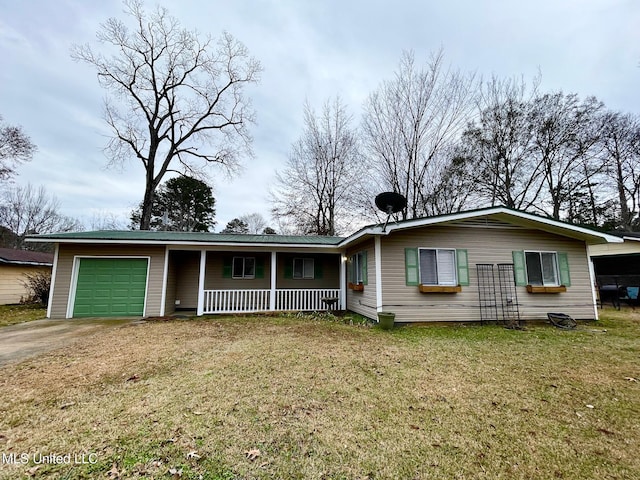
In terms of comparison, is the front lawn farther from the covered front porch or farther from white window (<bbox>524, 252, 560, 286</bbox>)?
white window (<bbox>524, 252, 560, 286</bbox>)

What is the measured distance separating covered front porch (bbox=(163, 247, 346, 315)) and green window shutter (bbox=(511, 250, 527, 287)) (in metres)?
5.45

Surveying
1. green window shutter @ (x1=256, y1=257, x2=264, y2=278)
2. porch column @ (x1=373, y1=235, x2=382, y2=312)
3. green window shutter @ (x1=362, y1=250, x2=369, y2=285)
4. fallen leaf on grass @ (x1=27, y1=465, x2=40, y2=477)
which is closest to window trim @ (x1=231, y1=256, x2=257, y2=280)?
green window shutter @ (x1=256, y1=257, x2=264, y2=278)

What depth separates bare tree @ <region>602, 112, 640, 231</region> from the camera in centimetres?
1512

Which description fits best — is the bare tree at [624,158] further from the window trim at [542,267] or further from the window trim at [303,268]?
the window trim at [303,268]

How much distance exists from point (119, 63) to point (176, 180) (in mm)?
8510

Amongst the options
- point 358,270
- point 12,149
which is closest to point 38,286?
point 12,149

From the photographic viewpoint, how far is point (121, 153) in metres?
16.4

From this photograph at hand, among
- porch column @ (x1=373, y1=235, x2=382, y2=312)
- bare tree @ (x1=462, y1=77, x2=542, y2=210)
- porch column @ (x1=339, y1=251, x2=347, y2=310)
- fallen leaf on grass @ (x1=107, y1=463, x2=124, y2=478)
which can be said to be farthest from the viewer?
bare tree @ (x1=462, y1=77, x2=542, y2=210)

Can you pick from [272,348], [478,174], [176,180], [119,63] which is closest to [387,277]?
[272,348]

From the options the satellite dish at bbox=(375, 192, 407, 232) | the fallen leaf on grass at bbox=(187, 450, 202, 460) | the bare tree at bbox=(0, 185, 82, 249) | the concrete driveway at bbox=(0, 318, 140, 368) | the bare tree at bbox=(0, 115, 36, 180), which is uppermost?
the bare tree at bbox=(0, 115, 36, 180)

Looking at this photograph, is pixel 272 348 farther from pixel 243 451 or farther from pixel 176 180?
pixel 176 180

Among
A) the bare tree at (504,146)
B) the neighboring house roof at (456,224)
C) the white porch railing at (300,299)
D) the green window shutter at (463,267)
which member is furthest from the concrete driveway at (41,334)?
the bare tree at (504,146)

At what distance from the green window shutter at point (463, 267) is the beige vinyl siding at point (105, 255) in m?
9.45

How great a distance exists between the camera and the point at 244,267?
11.2m
